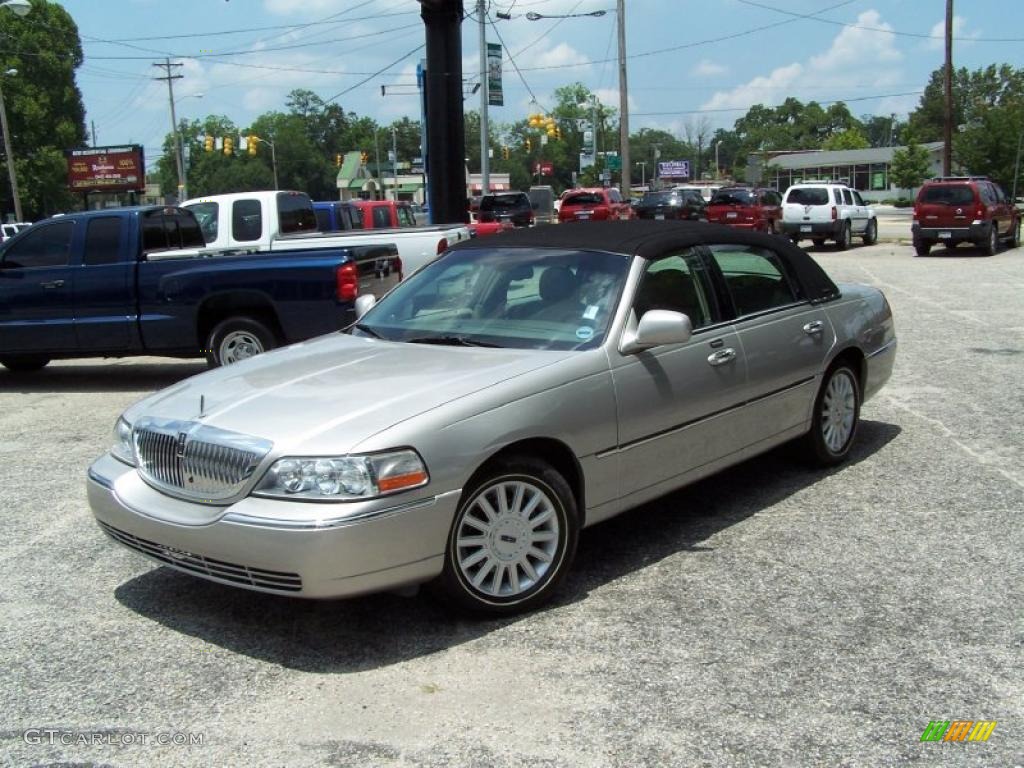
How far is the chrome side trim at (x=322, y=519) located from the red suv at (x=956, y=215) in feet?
76.5

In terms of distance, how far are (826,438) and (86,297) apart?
7.14 meters

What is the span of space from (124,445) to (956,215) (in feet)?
77.1

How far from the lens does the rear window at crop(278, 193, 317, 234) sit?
12609 millimetres

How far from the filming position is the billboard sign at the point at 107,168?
2082 inches

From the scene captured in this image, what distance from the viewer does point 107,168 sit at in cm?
5344

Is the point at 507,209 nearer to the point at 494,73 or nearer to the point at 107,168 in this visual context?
the point at 494,73

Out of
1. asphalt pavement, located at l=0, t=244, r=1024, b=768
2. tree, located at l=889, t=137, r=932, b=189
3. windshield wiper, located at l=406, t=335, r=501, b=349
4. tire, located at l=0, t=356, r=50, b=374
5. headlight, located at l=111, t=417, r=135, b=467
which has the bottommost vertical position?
asphalt pavement, located at l=0, t=244, r=1024, b=768

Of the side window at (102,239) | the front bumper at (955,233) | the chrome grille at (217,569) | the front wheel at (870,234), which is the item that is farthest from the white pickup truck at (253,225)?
the front wheel at (870,234)

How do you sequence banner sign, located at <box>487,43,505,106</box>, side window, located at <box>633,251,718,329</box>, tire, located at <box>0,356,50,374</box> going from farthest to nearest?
banner sign, located at <box>487,43,505,106</box>
tire, located at <box>0,356,50,374</box>
side window, located at <box>633,251,718,329</box>

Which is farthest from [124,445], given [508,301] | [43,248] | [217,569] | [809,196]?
[809,196]

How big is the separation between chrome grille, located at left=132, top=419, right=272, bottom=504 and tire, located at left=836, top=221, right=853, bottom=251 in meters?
25.2

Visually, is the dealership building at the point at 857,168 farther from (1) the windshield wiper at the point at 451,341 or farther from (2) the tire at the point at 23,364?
(1) the windshield wiper at the point at 451,341

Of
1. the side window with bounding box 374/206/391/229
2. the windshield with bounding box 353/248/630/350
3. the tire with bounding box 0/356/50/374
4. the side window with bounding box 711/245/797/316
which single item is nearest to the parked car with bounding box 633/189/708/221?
the side window with bounding box 374/206/391/229

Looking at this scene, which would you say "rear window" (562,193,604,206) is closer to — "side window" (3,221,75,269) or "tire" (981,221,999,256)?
"tire" (981,221,999,256)
